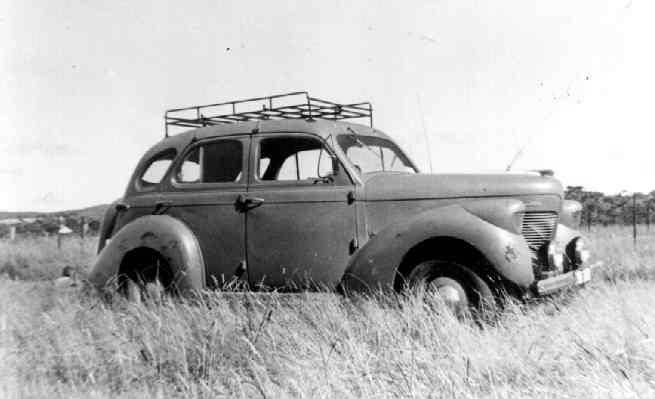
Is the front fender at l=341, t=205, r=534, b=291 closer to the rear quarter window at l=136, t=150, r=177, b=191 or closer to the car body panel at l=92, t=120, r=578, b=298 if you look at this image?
the car body panel at l=92, t=120, r=578, b=298

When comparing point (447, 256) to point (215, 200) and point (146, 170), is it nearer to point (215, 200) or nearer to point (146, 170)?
point (215, 200)

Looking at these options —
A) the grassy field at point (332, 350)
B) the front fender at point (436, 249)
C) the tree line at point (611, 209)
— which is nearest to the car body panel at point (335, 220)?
the front fender at point (436, 249)

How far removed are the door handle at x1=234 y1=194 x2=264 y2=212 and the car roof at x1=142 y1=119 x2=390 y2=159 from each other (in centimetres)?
57

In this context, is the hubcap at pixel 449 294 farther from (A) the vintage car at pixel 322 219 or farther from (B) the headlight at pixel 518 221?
(B) the headlight at pixel 518 221

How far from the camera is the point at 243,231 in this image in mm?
5102

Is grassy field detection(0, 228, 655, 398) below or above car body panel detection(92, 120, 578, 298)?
below

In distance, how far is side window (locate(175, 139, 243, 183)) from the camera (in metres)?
5.40

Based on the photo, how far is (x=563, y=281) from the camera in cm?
447

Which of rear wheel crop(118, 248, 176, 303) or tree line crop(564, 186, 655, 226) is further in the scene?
Result: tree line crop(564, 186, 655, 226)

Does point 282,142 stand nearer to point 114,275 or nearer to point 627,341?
point 114,275

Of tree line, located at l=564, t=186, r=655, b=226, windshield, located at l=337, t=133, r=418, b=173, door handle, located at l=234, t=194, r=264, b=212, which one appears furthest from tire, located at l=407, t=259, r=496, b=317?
tree line, located at l=564, t=186, r=655, b=226

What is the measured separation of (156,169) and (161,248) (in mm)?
934

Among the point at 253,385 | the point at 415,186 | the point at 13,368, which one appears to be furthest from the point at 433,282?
the point at 13,368

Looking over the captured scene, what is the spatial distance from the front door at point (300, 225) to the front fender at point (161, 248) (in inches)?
18.5
